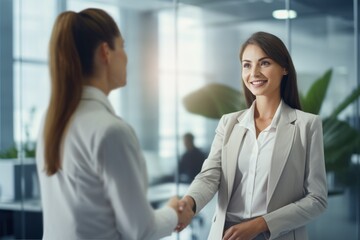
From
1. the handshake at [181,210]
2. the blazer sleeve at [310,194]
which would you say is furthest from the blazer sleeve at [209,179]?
the blazer sleeve at [310,194]

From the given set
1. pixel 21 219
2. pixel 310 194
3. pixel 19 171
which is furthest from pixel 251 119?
pixel 21 219

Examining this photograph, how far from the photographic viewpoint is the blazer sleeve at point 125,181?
4.30ft

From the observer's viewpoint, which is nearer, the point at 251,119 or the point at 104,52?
the point at 104,52

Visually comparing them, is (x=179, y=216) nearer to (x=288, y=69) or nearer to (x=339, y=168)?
(x=288, y=69)

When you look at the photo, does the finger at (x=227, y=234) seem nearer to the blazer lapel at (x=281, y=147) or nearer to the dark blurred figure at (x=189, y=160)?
the blazer lapel at (x=281, y=147)

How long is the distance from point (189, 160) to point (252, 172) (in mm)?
3192

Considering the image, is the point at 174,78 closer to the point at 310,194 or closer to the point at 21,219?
the point at 21,219

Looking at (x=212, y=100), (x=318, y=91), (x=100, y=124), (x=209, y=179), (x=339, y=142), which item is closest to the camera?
(x=100, y=124)

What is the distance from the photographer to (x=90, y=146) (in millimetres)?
1324

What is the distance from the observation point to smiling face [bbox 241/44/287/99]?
175 centimetres

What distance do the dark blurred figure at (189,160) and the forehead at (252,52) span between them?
298cm

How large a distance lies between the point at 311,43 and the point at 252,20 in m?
0.53

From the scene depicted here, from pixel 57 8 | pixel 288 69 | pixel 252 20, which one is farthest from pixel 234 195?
pixel 57 8

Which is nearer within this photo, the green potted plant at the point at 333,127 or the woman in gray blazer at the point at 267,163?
the woman in gray blazer at the point at 267,163
